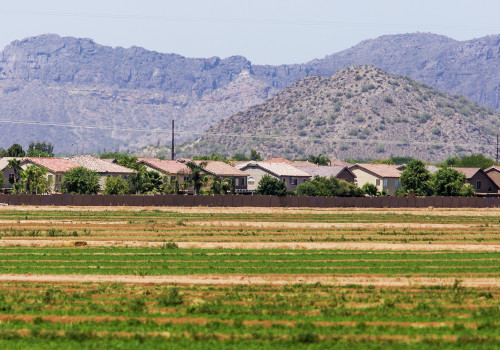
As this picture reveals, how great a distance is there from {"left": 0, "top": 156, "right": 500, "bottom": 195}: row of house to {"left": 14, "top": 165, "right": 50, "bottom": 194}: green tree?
431 centimetres

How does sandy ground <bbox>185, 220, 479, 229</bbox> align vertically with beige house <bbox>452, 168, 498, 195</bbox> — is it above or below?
below

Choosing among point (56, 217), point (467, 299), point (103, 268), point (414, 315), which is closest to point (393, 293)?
point (467, 299)

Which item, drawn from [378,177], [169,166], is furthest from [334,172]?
[169,166]

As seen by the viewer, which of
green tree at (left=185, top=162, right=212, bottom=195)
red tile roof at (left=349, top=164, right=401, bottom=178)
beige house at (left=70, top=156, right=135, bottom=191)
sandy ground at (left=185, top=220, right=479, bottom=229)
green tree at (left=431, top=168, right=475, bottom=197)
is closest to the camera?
sandy ground at (left=185, top=220, right=479, bottom=229)

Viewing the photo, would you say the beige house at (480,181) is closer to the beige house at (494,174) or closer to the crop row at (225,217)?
the beige house at (494,174)

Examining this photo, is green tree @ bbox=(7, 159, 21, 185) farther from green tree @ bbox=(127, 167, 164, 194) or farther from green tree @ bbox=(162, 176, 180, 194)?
green tree @ bbox=(162, 176, 180, 194)

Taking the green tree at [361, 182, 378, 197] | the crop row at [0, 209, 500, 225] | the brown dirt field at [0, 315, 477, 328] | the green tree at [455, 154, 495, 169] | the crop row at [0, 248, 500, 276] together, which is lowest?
the brown dirt field at [0, 315, 477, 328]

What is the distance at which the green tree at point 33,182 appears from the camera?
125438mm

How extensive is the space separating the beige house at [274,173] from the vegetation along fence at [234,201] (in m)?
36.6

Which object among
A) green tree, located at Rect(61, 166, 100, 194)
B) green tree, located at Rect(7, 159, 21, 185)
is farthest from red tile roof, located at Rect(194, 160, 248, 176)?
green tree, located at Rect(7, 159, 21, 185)

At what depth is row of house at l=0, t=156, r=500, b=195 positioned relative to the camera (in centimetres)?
13962

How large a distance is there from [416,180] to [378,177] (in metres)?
25.6

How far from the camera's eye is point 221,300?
33688mm

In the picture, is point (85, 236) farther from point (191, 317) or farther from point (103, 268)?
point (191, 317)
